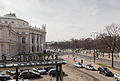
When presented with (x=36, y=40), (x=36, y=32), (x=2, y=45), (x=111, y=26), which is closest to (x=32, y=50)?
(x=36, y=40)

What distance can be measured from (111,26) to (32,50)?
5528 cm

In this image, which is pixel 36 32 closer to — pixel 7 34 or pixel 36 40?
pixel 36 40

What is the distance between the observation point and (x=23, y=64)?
13.9 meters

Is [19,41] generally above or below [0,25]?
below

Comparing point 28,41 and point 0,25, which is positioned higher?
point 0,25

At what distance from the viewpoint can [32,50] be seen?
7700 cm

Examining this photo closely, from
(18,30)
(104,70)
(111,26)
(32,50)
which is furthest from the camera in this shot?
(32,50)

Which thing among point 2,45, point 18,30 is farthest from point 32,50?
point 2,45

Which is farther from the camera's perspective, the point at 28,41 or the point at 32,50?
the point at 32,50

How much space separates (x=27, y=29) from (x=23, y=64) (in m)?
57.1

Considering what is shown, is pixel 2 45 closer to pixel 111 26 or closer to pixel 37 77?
pixel 37 77

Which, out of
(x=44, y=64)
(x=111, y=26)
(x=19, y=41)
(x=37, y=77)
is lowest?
(x=37, y=77)

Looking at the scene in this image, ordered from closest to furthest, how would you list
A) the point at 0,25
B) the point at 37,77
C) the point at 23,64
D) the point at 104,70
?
the point at 23,64 < the point at 37,77 < the point at 104,70 < the point at 0,25

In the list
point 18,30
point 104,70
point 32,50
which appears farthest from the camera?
point 32,50
